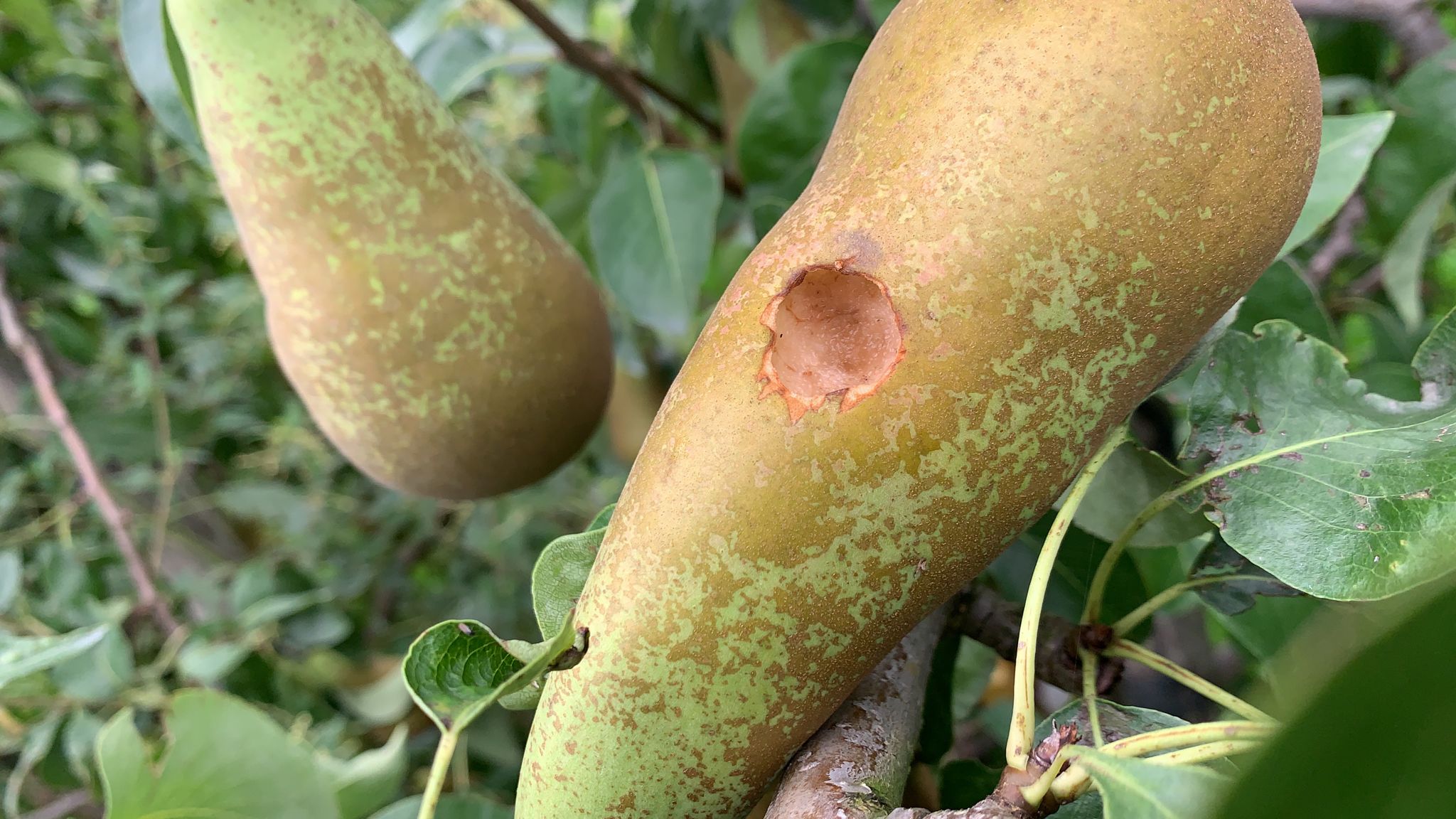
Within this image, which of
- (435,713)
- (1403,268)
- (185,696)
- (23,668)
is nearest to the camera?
(435,713)

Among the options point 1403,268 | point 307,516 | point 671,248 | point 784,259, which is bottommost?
point 1403,268

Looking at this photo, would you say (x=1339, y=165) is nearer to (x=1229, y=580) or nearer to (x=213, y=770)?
(x=1229, y=580)

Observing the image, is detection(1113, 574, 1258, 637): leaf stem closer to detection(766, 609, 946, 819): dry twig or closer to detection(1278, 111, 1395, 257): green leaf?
detection(766, 609, 946, 819): dry twig

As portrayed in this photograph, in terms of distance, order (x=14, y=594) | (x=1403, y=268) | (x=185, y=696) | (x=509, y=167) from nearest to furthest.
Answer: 1. (x=185, y=696)
2. (x=1403, y=268)
3. (x=14, y=594)
4. (x=509, y=167)

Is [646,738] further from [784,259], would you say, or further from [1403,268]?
[1403,268]

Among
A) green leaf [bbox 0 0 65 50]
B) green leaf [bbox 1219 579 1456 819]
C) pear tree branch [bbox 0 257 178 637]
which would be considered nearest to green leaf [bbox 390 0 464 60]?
green leaf [bbox 0 0 65 50]

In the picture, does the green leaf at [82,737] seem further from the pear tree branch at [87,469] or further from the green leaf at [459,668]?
the green leaf at [459,668]

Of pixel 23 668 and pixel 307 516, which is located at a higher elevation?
pixel 23 668

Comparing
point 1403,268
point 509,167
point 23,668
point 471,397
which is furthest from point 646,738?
point 509,167
